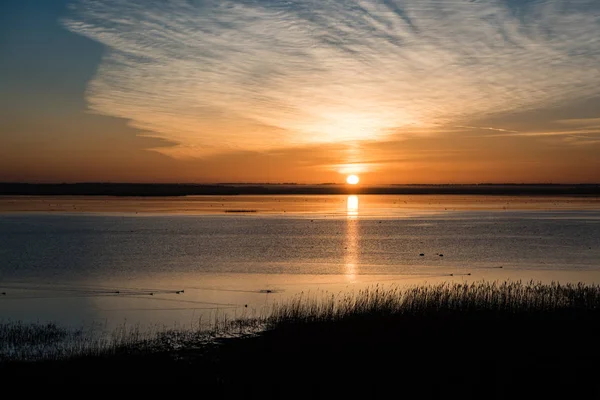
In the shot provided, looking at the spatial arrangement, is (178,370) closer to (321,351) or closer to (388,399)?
(321,351)

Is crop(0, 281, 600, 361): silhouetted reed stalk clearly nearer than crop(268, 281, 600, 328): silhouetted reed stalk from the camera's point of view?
Yes

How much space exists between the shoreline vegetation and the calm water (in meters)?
3.47

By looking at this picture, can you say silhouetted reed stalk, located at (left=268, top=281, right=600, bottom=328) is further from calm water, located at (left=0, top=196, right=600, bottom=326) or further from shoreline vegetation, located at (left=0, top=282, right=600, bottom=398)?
calm water, located at (left=0, top=196, right=600, bottom=326)

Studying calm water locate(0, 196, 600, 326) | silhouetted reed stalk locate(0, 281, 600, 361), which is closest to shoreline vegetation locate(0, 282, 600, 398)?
silhouetted reed stalk locate(0, 281, 600, 361)

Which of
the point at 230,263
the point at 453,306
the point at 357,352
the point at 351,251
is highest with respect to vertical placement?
the point at 453,306

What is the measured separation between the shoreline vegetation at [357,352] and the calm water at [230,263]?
3471 mm

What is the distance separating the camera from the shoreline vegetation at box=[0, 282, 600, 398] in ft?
42.1

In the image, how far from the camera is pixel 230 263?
37719mm

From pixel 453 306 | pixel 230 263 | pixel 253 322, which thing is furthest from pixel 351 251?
pixel 253 322

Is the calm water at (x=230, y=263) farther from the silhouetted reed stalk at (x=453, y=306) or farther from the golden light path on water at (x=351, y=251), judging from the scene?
the silhouetted reed stalk at (x=453, y=306)

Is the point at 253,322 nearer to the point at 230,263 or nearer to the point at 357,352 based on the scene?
the point at 357,352

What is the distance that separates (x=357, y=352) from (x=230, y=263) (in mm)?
23068

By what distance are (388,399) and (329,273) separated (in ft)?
72.1

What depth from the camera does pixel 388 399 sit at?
1198 centimetres
